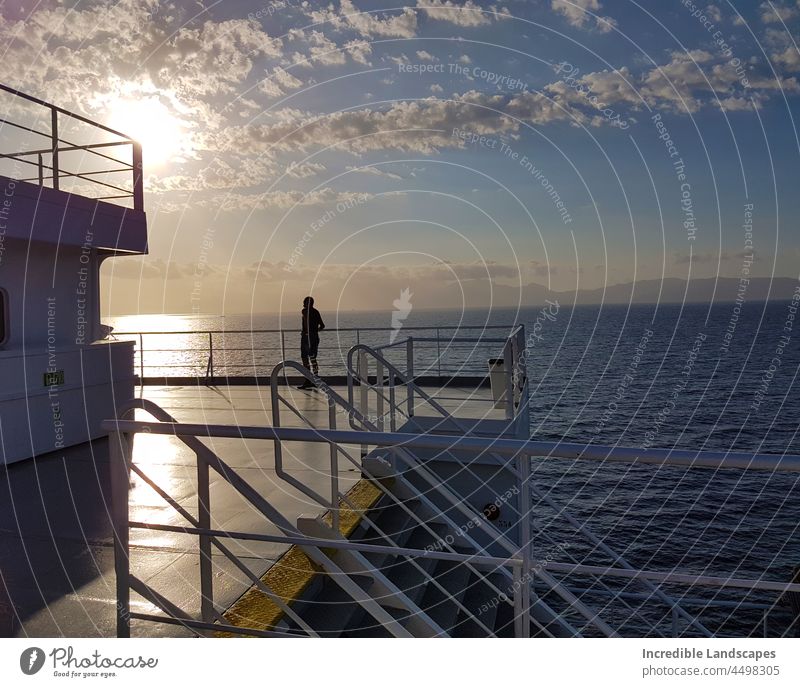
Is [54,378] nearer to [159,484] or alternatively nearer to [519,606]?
[159,484]

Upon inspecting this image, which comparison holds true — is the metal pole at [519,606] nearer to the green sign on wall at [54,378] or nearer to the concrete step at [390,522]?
the concrete step at [390,522]

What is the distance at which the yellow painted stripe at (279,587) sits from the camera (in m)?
3.12

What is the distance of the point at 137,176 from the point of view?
7.89m

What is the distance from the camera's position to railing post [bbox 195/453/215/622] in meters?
2.50

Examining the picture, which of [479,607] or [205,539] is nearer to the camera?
[205,539]

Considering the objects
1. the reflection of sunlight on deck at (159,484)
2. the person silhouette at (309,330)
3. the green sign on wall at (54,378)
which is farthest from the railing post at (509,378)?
the green sign on wall at (54,378)

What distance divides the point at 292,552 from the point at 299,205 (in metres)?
4.36

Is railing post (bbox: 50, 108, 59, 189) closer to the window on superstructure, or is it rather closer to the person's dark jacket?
the window on superstructure

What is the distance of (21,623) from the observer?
3.18 metres

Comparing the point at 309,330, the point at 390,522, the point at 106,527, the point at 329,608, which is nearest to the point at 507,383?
the point at 390,522

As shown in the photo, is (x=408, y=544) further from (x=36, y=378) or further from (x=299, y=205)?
(x=36, y=378)

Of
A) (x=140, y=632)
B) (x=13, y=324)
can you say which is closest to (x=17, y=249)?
(x=13, y=324)

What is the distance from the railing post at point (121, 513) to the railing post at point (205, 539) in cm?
28

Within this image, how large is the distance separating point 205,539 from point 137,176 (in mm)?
6522
